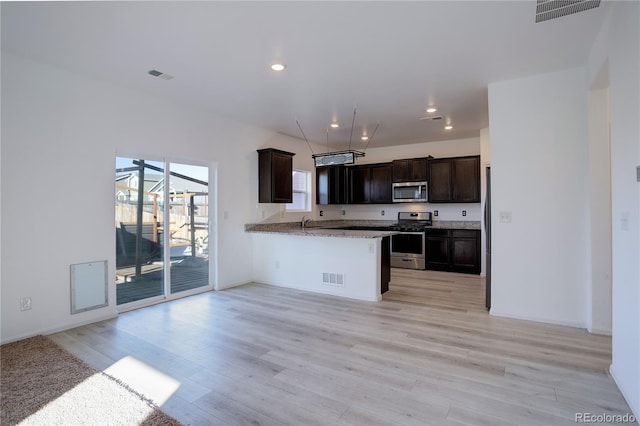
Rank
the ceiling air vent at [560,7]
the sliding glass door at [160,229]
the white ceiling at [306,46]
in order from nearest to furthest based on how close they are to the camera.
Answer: the ceiling air vent at [560,7]
the white ceiling at [306,46]
the sliding glass door at [160,229]

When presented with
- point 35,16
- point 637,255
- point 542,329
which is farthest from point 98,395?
point 542,329

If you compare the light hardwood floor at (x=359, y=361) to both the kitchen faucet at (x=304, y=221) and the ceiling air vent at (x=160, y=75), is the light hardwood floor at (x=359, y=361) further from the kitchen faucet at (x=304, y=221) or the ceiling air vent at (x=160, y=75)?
the ceiling air vent at (x=160, y=75)

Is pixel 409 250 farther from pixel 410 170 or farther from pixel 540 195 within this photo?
pixel 540 195

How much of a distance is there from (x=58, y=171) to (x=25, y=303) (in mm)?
1363

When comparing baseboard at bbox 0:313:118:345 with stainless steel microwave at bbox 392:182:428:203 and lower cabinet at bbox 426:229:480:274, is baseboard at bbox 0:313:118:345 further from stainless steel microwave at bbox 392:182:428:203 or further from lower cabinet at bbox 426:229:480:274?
stainless steel microwave at bbox 392:182:428:203

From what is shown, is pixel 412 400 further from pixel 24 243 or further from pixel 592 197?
pixel 24 243

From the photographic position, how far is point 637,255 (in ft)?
6.64

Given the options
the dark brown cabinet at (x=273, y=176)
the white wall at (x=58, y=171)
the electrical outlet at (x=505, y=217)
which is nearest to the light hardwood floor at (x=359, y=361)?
the white wall at (x=58, y=171)

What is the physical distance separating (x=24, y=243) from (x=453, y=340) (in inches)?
170

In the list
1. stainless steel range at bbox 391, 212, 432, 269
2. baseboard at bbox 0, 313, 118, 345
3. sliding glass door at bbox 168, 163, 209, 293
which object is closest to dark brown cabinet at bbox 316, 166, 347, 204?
stainless steel range at bbox 391, 212, 432, 269

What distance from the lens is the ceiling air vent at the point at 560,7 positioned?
2389 millimetres

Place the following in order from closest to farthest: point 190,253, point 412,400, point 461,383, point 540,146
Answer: point 412,400 < point 461,383 < point 540,146 < point 190,253

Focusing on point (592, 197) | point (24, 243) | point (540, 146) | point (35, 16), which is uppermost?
point (35, 16)

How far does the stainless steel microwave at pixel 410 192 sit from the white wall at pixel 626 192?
4.68 meters
